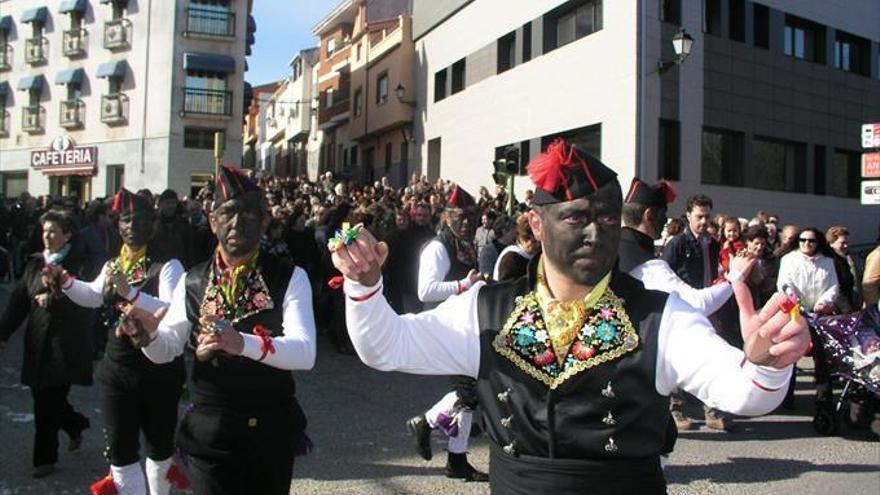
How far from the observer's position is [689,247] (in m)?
8.10

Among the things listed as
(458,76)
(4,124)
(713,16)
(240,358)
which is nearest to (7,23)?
(4,124)

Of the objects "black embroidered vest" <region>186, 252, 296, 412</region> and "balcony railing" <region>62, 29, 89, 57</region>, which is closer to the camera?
"black embroidered vest" <region>186, 252, 296, 412</region>

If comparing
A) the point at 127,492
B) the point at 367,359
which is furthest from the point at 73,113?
the point at 367,359

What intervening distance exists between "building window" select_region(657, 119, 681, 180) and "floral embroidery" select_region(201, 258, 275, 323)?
16198 mm

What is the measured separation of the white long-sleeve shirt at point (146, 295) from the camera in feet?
14.0

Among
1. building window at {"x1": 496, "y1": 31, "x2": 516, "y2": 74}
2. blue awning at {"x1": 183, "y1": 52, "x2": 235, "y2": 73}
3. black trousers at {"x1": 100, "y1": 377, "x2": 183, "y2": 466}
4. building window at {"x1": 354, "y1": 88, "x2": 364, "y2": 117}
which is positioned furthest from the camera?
building window at {"x1": 354, "y1": 88, "x2": 364, "y2": 117}

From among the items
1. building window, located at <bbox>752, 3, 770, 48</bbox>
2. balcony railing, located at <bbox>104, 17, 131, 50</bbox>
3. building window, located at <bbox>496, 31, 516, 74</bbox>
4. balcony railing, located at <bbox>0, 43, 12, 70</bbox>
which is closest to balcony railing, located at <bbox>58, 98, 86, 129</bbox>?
balcony railing, located at <bbox>104, 17, 131, 50</bbox>

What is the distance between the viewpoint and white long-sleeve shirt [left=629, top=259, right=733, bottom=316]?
A: 15.1 ft

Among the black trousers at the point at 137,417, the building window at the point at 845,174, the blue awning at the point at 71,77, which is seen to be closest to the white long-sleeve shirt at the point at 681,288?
the black trousers at the point at 137,417

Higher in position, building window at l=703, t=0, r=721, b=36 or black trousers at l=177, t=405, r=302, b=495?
building window at l=703, t=0, r=721, b=36

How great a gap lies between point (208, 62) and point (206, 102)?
159cm

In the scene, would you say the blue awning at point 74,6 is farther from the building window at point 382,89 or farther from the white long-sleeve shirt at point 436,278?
the white long-sleeve shirt at point 436,278

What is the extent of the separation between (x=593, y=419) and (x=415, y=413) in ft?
18.7

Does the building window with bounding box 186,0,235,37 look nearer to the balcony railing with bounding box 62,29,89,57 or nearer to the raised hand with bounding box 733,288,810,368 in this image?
the balcony railing with bounding box 62,29,89,57
